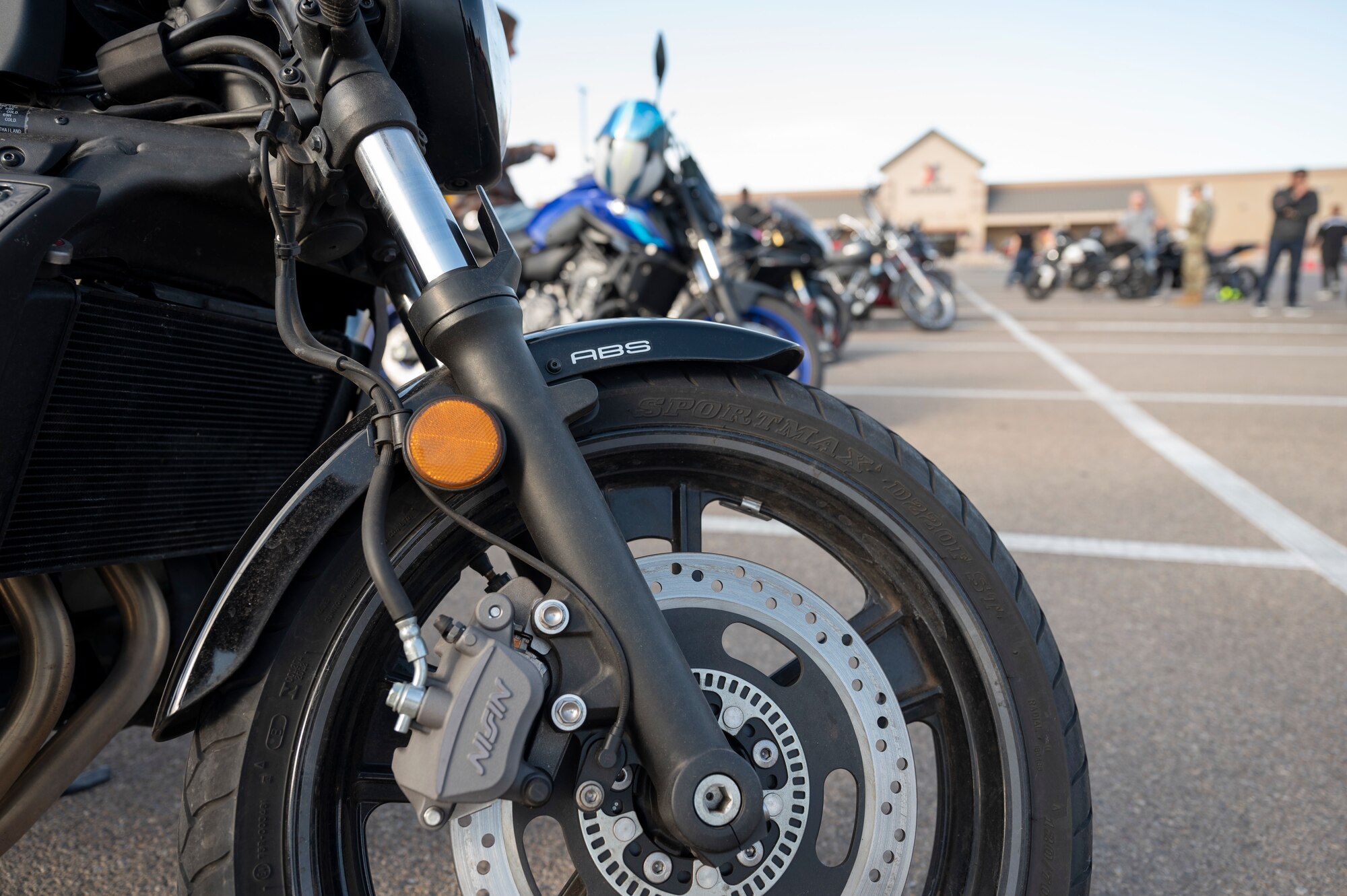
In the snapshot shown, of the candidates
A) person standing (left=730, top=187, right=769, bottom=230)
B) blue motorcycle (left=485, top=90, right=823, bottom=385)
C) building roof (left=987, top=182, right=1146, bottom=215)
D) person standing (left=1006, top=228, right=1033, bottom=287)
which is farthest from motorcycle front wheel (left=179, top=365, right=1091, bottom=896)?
building roof (left=987, top=182, right=1146, bottom=215)

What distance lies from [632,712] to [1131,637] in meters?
2.11

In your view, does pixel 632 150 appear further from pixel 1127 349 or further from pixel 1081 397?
pixel 1127 349

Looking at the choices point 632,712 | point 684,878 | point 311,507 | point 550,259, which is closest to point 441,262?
point 311,507

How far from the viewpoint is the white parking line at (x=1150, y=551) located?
3.34 m

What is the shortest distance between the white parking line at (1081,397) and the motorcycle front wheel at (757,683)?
523 centimetres

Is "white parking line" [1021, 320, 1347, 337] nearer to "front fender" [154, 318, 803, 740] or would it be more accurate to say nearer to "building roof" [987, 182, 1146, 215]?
"front fender" [154, 318, 803, 740]

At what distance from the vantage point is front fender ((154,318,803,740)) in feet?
3.54

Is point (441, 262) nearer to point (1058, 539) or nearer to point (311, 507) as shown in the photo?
point (311, 507)

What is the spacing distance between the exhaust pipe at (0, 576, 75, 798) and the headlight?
0.88 meters

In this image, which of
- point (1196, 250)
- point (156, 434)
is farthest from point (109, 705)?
point (1196, 250)

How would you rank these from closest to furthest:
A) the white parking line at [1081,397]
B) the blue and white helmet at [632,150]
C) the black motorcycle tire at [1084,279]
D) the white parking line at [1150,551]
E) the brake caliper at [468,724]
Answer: the brake caliper at [468,724] < the white parking line at [1150,551] < the blue and white helmet at [632,150] < the white parking line at [1081,397] < the black motorcycle tire at [1084,279]

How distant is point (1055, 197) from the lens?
61969mm

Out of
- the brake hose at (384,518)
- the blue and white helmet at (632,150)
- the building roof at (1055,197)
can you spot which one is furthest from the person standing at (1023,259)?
the building roof at (1055,197)

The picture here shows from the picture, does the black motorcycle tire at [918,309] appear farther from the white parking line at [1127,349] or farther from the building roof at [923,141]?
the building roof at [923,141]
